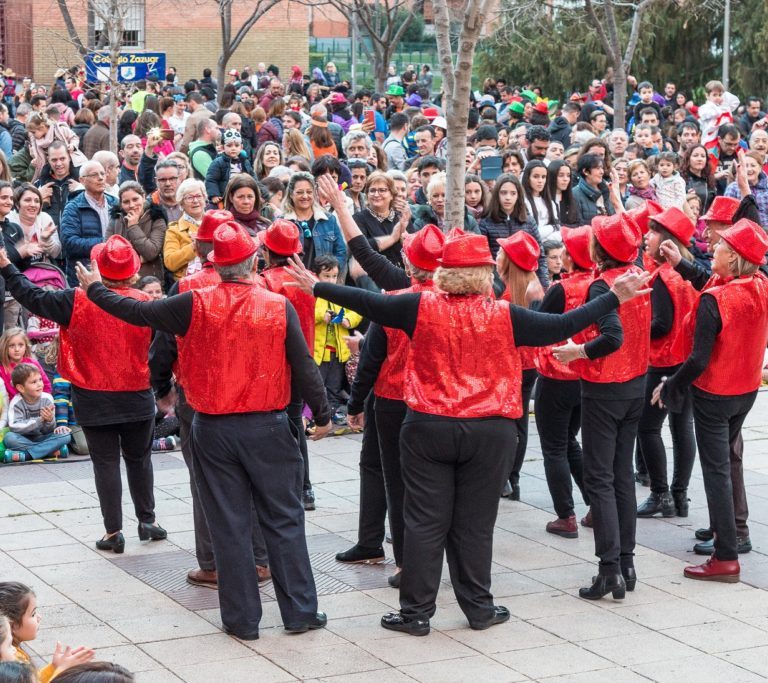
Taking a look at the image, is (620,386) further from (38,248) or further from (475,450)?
(38,248)

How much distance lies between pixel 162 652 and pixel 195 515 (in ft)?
3.81

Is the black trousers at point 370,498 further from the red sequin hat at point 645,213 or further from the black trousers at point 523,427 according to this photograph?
the red sequin hat at point 645,213

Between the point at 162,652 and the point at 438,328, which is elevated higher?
the point at 438,328

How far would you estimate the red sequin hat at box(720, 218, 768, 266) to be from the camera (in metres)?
7.25

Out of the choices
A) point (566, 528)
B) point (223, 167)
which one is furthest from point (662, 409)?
point (223, 167)

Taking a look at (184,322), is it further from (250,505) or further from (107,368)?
(107,368)

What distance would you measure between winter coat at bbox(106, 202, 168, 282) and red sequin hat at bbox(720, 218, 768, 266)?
17.0 feet

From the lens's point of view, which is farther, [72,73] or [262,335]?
[72,73]

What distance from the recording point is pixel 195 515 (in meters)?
7.39

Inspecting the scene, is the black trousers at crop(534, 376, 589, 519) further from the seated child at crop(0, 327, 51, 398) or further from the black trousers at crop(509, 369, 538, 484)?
the seated child at crop(0, 327, 51, 398)

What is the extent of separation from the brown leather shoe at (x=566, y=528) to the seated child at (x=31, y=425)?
12.4ft

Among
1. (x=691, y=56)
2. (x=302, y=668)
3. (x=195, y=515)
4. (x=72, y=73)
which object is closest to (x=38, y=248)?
(x=195, y=515)

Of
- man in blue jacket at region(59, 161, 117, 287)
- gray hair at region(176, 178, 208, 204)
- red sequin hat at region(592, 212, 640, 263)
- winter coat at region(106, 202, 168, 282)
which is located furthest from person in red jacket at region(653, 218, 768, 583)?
man in blue jacket at region(59, 161, 117, 287)

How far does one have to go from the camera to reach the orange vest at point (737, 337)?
23.9 feet
